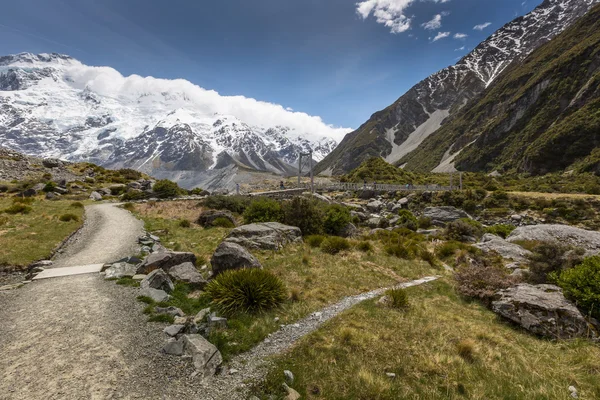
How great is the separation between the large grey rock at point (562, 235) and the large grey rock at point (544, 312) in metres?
13.0

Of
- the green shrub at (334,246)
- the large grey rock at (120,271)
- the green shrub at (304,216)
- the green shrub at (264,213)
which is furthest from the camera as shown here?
the green shrub at (264,213)

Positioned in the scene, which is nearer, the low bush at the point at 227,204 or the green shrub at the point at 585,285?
the green shrub at the point at 585,285

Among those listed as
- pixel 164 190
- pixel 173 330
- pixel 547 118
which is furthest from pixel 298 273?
pixel 547 118

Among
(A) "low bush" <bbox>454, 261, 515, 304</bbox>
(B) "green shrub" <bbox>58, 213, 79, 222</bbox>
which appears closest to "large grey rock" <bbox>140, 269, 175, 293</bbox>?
(A) "low bush" <bbox>454, 261, 515, 304</bbox>

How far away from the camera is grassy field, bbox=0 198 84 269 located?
39.9 feet

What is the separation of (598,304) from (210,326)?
39.6ft

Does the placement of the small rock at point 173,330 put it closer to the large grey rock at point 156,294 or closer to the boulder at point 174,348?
the boulder at point 174,348

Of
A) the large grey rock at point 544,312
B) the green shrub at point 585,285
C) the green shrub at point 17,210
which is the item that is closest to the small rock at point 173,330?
the large grey rock at point 544,312

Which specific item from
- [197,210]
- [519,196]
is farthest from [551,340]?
[519,196]

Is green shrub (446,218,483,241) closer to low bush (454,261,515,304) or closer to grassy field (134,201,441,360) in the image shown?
grassy field (134,201,441,360)

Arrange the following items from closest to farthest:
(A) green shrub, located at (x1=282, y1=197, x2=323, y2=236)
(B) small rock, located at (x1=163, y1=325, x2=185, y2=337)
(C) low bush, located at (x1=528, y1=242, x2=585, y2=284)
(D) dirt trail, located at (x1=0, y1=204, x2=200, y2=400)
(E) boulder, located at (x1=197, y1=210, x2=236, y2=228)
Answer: (D) dirt trail, located at (x1=0, y1=204, x2=200, y2=400) < (B) small rock, located at (x1=163, y1=325, x2=185, y2=337) < (C) low bush, located at (x1=528, y1=242, x2=585, y2=284) < (A) green shrub, located at (x1=282, y1=197, x2=323, y2=236) < (E) boulder, located at (x1=197, y1=210, x2=236, y2=228)

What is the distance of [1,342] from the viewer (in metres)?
6.62

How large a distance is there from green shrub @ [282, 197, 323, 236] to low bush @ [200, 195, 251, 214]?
9.37m

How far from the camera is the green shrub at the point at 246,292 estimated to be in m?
8.74
